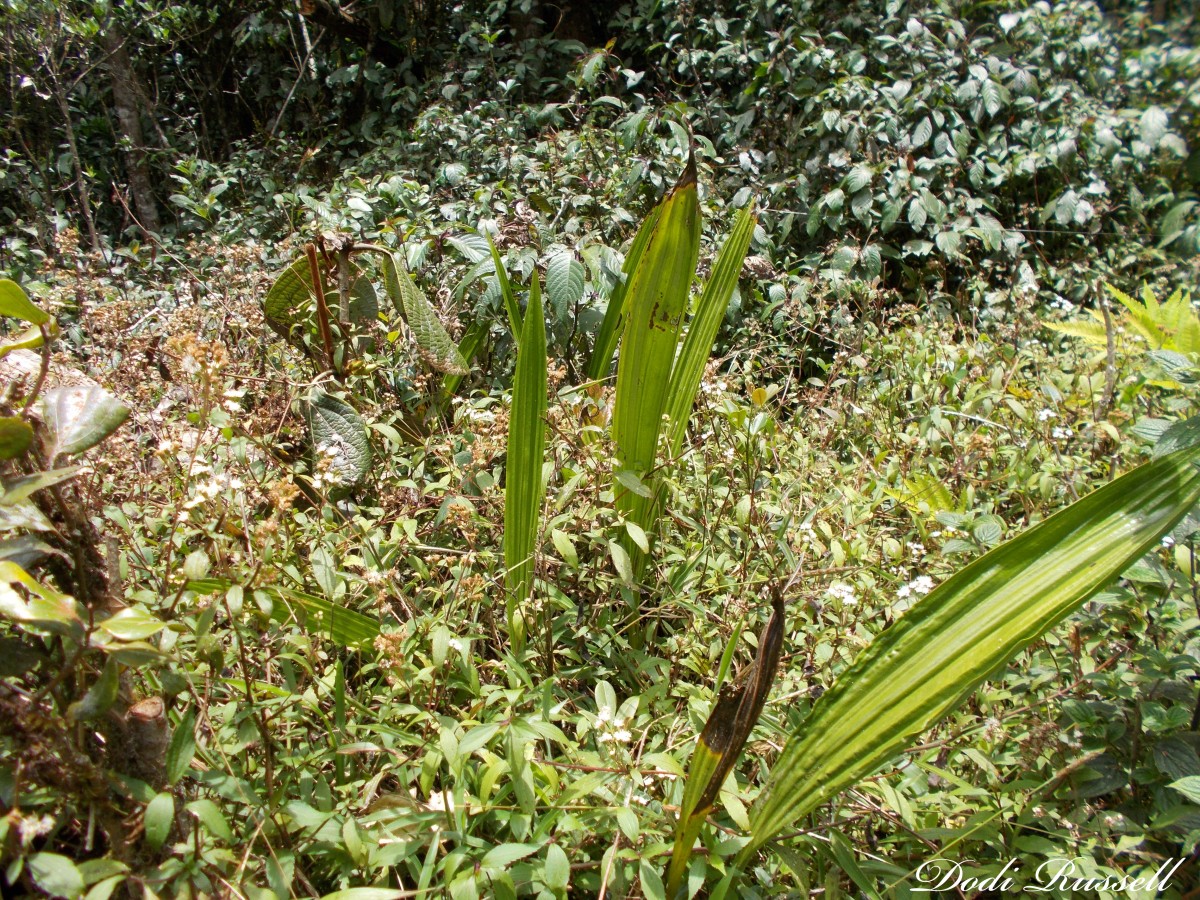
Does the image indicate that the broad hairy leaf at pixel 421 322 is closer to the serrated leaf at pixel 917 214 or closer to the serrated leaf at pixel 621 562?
the serrated leaf at pixel 621 562

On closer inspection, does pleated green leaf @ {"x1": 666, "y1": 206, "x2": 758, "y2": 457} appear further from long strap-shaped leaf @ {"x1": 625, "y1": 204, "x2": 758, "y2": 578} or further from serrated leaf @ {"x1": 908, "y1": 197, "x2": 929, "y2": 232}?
serrated leaf @ {"x1": 908, "y1": 197, "x2": 929, "y2": 232}

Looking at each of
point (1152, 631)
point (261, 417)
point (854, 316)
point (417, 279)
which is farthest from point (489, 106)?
point (1152, 631)

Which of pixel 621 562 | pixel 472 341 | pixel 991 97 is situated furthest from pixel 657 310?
pixel 991 97

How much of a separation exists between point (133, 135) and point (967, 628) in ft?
16.9

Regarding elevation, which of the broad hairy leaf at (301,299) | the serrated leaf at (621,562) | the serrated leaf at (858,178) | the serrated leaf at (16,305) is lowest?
the serrated leaf at (621,562)

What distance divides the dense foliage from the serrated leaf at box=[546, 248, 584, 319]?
13mm

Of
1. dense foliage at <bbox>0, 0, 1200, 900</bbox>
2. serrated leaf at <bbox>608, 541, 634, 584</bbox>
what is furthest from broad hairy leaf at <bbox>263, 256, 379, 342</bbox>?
serrated leaf at <bbox>608, 541, 634, 584</bbox>

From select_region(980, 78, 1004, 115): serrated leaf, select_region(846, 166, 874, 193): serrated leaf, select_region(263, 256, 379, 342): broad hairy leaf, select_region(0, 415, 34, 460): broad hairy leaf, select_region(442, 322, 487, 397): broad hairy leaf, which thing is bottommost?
select_region(442, 322, 487, 397): broad hairy leaf

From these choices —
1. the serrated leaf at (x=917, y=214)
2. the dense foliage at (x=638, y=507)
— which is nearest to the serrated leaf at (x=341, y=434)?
the dense foliage at (x=638, y=507)

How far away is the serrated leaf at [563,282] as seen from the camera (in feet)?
7.36

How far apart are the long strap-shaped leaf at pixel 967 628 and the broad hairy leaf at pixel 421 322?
120cm

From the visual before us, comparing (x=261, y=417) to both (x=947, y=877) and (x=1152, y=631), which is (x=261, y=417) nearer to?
(x=947, y=877)

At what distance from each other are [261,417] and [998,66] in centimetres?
352

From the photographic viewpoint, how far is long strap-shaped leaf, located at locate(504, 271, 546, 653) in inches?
54.9
